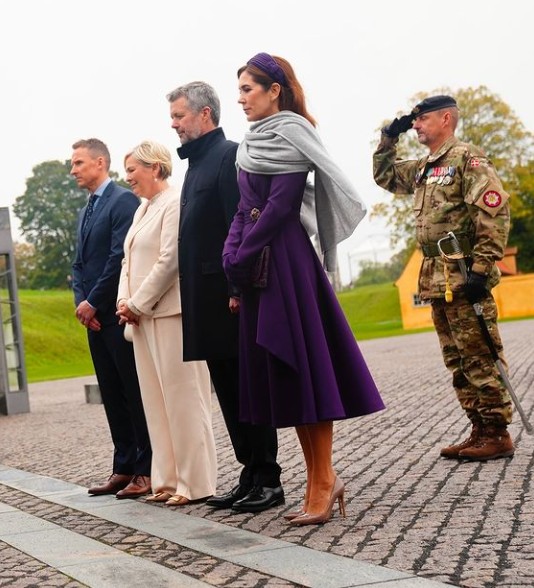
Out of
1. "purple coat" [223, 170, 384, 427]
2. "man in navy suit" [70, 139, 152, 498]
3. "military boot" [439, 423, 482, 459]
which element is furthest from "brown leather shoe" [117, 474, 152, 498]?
"military boot" [439, 423, 482, 459]

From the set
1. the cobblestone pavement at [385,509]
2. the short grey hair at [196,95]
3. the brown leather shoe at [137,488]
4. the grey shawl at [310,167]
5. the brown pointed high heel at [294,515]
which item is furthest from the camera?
the brown leather shoe at [137,488]

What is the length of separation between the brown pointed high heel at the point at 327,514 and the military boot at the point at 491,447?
1.78m

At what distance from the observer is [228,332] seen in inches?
254

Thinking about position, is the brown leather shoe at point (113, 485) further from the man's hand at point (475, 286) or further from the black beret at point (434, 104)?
the black beret at point (434, 104)

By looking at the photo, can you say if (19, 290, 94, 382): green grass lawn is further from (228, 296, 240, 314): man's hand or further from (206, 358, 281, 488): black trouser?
(228, 296, 240, 314): man's hand

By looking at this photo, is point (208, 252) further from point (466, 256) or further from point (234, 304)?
point (466, 256)

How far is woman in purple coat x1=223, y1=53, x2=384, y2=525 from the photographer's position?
566 centimetres

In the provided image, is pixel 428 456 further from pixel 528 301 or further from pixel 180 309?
pixel 528 301

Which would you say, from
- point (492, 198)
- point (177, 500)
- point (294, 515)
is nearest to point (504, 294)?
point (492, 198)

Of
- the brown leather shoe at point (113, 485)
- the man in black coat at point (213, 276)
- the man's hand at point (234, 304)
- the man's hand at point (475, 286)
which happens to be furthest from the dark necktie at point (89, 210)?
the man's hand at point (475, 286)

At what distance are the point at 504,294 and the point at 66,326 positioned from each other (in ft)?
76.9

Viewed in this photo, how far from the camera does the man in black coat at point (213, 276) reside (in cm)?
644

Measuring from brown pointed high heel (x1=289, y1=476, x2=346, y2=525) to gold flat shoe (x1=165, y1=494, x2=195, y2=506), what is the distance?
119 cm

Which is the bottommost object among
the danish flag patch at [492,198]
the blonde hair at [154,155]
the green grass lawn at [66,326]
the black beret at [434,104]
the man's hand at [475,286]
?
the green grass lawn at [66,326]
